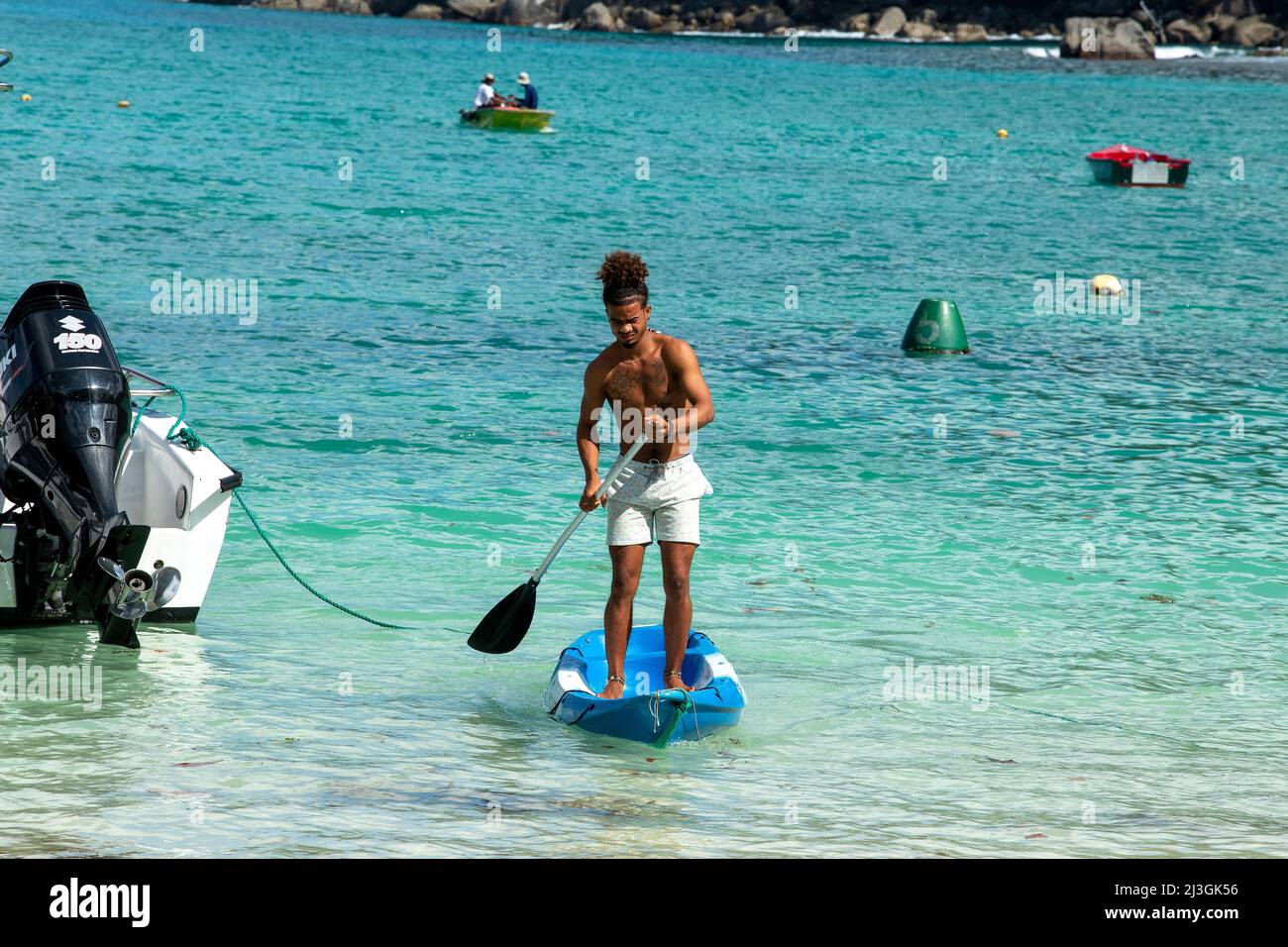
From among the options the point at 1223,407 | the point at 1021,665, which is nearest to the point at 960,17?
the point at 1223,407

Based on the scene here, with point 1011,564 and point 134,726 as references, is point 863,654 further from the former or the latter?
point 134,726

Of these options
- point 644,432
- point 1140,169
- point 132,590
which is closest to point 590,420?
point 644,432

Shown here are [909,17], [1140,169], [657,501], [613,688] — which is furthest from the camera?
[909,17]

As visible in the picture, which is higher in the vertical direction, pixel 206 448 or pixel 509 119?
pixel 509 119

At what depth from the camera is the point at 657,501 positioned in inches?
293

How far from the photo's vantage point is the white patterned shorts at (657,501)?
24.3 ft

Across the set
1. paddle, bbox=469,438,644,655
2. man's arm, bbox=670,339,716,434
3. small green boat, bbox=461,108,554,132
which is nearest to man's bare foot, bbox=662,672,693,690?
paddle, bbox=469,438,644,655

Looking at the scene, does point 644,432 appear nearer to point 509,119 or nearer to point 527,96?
point 509,119

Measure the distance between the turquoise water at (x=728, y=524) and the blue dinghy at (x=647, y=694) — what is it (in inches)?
5.7

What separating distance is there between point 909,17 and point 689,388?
131054 mm

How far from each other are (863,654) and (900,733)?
133 cm

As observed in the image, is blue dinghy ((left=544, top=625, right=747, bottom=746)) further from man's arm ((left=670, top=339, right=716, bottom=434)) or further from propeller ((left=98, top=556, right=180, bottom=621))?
propeller ((left=98, top=556, right=180, bottom=621))

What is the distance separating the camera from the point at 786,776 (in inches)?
288
